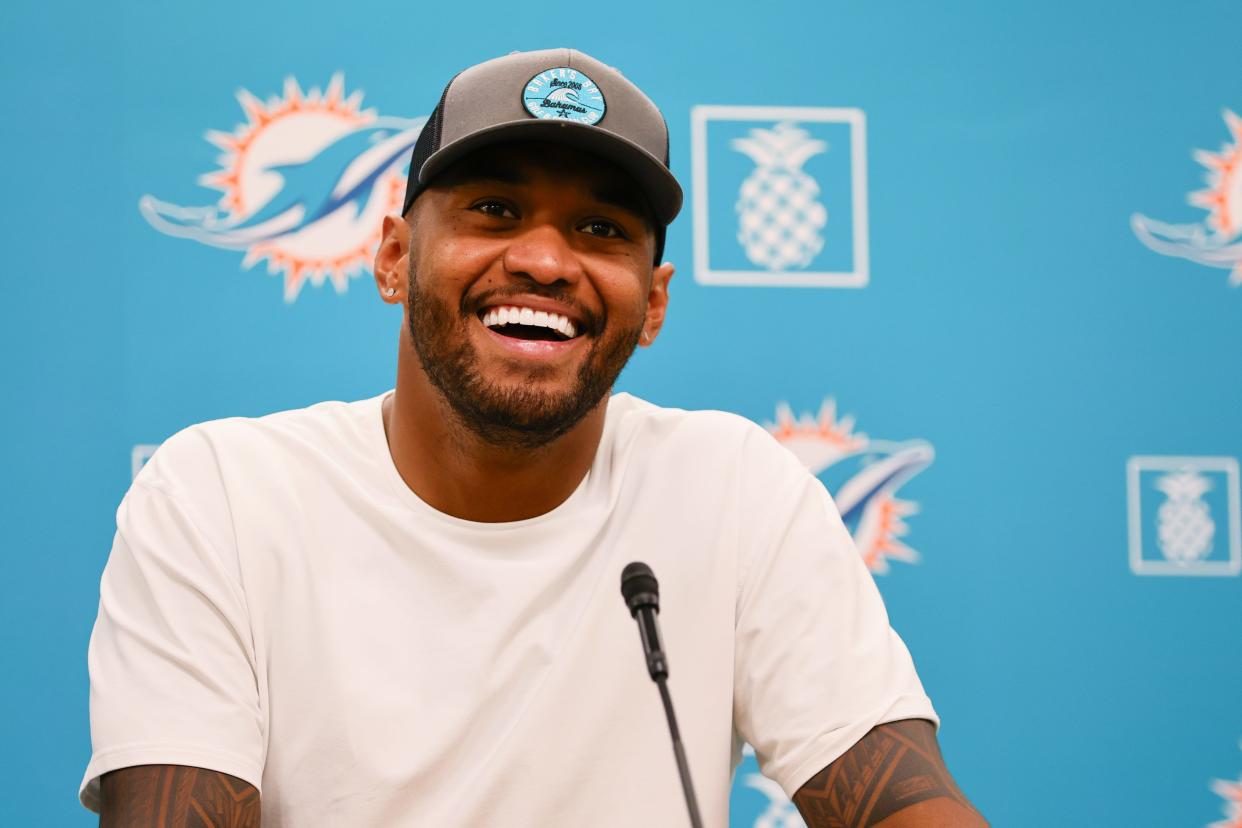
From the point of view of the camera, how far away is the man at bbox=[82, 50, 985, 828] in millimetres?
1105

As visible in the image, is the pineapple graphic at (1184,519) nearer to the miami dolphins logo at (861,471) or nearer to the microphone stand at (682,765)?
the miami dolphins logo at (861,471)

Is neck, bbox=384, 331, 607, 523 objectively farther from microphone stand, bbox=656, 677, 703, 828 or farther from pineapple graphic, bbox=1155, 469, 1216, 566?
pineapple graphic, bbox=1155, 469, 1216, 566

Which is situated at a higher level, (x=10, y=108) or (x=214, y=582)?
(x=10, y=108)

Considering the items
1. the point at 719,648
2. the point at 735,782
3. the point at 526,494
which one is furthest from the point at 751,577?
the point at 735,782

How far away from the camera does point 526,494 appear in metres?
1.26

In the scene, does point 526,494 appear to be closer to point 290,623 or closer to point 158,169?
point 290,623

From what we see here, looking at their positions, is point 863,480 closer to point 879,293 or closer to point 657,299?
point 879,293

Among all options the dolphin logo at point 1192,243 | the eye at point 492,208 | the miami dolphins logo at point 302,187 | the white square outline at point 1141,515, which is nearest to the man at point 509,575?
the eye at point 492,208

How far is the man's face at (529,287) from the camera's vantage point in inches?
47.0

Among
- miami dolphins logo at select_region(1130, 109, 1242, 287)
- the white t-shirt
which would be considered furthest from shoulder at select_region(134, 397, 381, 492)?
miami dolphins logo at select_region(1130, 109, 1242, 287)

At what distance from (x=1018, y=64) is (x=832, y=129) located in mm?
335

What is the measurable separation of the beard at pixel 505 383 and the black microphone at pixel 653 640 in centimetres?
34

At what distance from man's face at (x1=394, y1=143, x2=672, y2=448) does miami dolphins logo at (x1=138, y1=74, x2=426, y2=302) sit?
62 centimetres

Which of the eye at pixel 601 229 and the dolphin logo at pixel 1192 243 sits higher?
the dolphin logo at pixel 1192 243
